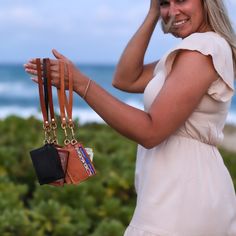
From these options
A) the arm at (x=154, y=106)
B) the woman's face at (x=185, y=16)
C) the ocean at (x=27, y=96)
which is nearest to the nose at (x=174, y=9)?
the woman's face at (x=185, y=16)

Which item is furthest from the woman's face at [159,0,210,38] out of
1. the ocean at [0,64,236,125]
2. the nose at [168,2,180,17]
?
the ocean at [0,64,236,125]

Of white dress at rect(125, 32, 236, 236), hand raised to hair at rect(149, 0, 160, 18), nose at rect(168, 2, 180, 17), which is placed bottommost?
white dress at rect(125, 32, 236, 236)

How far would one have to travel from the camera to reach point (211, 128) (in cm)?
296

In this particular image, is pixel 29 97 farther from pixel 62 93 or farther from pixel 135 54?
pixel 62 93

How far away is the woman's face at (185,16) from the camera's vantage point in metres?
2.99

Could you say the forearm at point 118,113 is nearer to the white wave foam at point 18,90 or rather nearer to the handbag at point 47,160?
the handbag at point 47,160

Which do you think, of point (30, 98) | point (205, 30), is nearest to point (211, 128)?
point (205, 30)

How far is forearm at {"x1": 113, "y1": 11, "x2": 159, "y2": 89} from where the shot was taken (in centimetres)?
339

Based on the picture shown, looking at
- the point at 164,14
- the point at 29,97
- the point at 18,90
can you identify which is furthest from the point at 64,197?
the point at 18,90

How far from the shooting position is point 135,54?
3414 mm

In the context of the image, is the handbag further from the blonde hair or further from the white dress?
the blonde hair

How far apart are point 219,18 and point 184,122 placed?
16.6 inches

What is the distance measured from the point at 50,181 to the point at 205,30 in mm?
826

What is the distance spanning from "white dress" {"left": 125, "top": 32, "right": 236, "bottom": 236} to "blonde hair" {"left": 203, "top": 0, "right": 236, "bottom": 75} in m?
0.03
